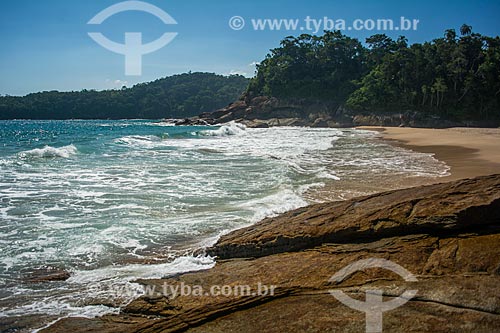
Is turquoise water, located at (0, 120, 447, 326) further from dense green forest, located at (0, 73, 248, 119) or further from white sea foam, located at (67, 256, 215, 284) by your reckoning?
dense green forest, located at (0, 73, 248, 119)

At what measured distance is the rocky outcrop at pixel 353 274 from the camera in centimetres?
284

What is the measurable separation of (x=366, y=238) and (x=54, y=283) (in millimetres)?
4654

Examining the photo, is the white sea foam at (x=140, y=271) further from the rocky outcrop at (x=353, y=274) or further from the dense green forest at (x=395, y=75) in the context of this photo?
the dense green forest at (x=395, y=75)

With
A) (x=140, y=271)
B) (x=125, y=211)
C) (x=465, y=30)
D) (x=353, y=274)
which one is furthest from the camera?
(x=465, y=30)

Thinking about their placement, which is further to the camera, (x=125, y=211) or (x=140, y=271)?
(x=125, y=211)

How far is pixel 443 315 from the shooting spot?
8.93ft

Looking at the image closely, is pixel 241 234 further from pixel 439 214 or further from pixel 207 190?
pixel 207 190

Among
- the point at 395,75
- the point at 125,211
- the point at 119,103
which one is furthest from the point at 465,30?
the point at 119,103

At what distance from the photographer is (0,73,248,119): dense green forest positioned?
144 m

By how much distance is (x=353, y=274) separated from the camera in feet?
12.0

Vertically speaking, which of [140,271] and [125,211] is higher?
[125,211]

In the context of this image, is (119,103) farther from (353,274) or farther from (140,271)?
(353,274)

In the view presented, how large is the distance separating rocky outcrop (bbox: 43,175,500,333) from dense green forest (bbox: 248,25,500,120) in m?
63.3

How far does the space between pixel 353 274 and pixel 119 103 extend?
158m
